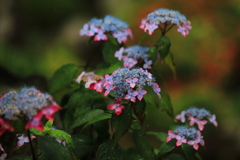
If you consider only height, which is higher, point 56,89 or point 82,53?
point 82,53

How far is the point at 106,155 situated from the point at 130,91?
0.87ft

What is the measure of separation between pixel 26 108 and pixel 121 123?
35 cm

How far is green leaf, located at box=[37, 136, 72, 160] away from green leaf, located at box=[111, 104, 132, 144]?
0.19 m

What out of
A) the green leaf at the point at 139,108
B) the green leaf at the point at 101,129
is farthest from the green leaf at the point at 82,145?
the green leaf at the point at 139,108

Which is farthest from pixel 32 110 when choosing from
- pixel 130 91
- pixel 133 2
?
pixel 133 2

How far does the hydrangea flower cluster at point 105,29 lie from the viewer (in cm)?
172

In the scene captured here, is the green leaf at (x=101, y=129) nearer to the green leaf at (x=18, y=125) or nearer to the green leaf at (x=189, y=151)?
the green leaf at (x=189, y=151)

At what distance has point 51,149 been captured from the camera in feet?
3.36

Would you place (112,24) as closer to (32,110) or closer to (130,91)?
(130,91)

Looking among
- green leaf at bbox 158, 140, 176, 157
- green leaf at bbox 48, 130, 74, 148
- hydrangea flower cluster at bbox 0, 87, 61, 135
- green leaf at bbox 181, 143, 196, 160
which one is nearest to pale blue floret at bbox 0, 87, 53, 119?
hydrangea flower cluster at bbox 0, 87, 61, 135

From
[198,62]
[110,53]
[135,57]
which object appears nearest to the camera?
[135,57]

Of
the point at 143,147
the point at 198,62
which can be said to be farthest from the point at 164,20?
the point at 198,62

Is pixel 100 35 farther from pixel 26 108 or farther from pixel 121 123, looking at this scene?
pixel 26 108

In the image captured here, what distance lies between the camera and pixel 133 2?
15.4 ft
